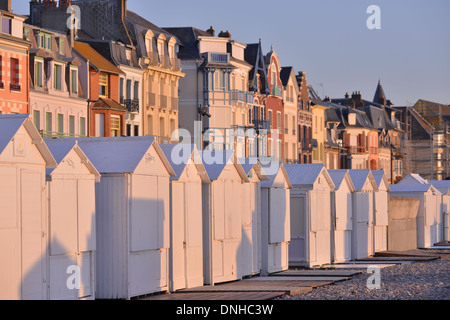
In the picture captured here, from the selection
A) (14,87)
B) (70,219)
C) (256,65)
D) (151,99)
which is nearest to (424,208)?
(151,99)

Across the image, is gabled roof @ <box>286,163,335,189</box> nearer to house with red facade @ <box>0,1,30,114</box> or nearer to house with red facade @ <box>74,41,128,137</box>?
house with red facade @ <box>0,1,30,114</box>

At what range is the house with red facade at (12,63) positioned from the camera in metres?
49.2

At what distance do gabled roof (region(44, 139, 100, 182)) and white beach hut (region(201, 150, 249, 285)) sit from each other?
20.0ft

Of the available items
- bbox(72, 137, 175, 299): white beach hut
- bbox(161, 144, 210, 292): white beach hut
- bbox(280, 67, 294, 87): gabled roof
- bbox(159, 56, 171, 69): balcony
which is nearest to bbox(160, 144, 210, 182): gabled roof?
bbox(161, 144, 210, 292): white beach hut

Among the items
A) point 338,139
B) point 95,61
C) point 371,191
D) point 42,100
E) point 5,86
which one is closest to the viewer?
point 371,191

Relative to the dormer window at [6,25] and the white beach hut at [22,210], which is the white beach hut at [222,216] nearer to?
the white beach hut at [22,210]

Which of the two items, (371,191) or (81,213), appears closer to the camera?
(81,213)

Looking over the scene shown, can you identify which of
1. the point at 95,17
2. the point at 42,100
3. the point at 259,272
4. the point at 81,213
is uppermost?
the point at 95,17

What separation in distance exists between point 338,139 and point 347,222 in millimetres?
70840

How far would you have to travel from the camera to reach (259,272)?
31703mm

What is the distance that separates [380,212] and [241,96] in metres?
34.4

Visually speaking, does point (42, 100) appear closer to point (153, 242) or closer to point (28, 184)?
point (153, 242)

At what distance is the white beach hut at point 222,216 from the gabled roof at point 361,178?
13.5 meters

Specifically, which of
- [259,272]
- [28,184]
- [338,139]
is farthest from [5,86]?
[338,139]
